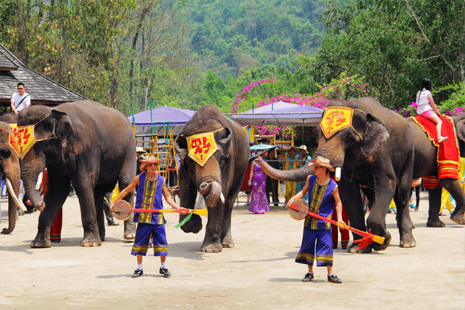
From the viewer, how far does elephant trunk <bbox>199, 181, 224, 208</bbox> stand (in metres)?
9.64

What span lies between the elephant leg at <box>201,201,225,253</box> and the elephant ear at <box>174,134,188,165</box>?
34.5 inches

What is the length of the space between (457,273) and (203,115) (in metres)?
4.38

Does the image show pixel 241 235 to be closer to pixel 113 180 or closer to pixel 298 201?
pixel 113 180

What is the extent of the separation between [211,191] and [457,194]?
588 cm

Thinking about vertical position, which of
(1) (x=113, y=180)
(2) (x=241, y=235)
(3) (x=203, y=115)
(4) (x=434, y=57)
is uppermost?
(4) (x=434, y=57)

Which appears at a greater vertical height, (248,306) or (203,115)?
(203,115)

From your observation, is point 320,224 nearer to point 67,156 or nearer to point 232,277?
point 232,277

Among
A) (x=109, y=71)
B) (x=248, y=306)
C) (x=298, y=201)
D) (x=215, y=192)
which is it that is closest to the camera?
(x=248, y=306)

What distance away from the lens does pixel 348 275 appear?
27.5 ft

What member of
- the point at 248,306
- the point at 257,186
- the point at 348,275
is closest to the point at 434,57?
the point at 257,186

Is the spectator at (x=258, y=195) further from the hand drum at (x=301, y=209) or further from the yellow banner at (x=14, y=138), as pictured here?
the hand drum at (x=301, y=209)

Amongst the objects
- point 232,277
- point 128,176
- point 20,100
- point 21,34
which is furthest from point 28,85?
point 232,277

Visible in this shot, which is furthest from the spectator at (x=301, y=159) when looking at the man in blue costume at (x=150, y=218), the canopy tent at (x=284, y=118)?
the man in blue costume at (x=150, y=218)

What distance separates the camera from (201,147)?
33.0 feet
